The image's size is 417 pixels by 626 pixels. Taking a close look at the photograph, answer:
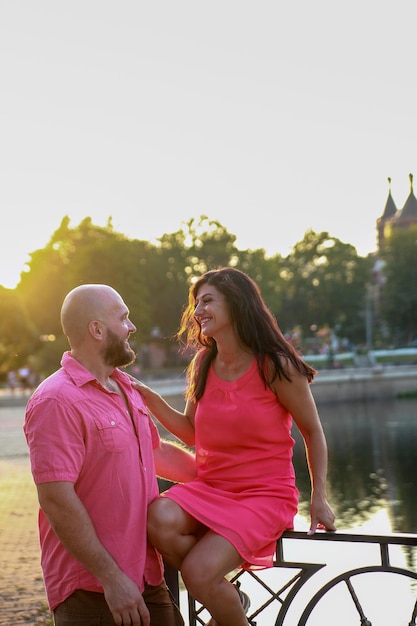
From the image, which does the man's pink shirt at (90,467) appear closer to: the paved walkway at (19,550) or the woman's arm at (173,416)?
the woman's arm at (173,416)

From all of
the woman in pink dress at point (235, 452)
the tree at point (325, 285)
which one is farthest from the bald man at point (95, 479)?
the tree at point (325, 285)

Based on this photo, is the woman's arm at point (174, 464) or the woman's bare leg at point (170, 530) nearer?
the woman's bare leg at point (170, 530)

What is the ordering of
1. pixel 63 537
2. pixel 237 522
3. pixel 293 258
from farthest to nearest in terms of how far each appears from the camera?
pixel 293 258 → pixel 237 522 → pixel 63 537

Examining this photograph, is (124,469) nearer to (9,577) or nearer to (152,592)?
(152,592)

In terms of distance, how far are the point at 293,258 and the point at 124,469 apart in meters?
76.9

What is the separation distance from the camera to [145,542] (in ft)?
9.76

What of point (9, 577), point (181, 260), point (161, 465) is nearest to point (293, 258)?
point (181, 260)

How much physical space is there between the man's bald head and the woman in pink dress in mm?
370

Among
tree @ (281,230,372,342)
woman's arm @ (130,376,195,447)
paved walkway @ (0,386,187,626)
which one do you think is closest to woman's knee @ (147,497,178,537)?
woman's arm @ (130,376,195,447)

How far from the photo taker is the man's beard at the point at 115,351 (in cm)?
306

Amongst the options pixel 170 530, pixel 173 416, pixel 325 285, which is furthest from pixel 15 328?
pixel 170 530

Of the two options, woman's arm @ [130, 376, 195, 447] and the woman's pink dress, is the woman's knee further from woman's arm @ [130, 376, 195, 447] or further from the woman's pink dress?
woman's arm @ [130, 376, 195, 447]

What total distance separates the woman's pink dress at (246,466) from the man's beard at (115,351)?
1.09 feet

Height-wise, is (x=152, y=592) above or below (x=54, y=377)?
below
